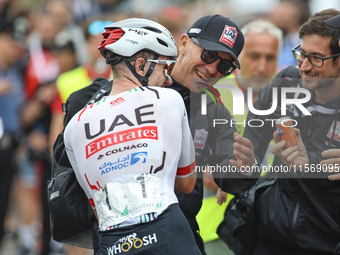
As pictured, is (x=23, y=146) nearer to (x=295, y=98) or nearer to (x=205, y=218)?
(x=205, y=218)

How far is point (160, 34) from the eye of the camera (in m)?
3.22

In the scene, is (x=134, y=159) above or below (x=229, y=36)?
below

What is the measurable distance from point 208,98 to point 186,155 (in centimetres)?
99

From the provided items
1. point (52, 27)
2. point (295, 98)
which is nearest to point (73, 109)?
point (295, 98)

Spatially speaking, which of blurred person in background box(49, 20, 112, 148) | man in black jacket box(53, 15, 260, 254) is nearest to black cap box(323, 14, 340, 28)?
man in black jacket box(53, 15, 260, 254)

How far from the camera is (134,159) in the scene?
2.79 metres

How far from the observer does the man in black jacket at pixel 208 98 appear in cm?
373

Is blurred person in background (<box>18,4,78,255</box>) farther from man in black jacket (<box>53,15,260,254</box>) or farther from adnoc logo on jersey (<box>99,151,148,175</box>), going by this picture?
adnoc logo on jersey (<box>99,151,148,175</box>)

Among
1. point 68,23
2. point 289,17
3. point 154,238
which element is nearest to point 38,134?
point 68,23

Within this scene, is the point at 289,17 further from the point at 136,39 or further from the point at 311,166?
the point at 136,39

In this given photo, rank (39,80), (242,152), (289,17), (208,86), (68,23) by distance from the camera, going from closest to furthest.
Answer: (242,152) → (208,86) → (39,80) → (289,17) → (68,23)

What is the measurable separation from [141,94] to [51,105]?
401 cm

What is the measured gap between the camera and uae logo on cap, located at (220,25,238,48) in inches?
149

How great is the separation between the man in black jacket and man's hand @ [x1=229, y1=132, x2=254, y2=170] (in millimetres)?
75
